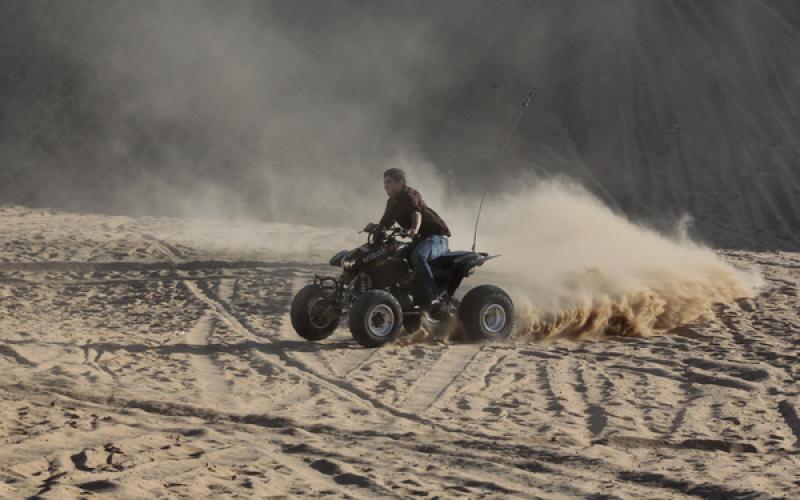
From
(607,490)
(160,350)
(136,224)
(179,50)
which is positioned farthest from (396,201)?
(179,50)

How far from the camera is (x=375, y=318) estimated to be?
400 inches

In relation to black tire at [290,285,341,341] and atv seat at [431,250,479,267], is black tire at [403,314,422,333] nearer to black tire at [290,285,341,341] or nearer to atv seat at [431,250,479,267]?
atv seat at [431,250,479,267]

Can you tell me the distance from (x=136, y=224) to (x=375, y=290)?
33.9 ft

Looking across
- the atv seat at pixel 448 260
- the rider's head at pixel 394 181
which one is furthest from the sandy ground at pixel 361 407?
the rider's head at pixel 394 181

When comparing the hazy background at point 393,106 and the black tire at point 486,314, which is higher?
the hazy background at point 393,106

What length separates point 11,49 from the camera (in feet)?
96.2

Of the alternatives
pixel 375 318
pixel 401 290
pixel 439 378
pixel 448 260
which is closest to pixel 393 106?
pixel 448 260

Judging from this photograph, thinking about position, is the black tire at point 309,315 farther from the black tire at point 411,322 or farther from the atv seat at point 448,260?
the atv seat at point 448,260

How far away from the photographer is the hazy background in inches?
950

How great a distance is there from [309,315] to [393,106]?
61.6 ft

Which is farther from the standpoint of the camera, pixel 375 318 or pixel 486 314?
pixel 486 314

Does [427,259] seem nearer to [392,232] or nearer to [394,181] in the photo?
[392,232]

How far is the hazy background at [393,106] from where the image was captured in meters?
24.1

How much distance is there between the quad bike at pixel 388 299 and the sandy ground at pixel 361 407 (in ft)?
0.69
